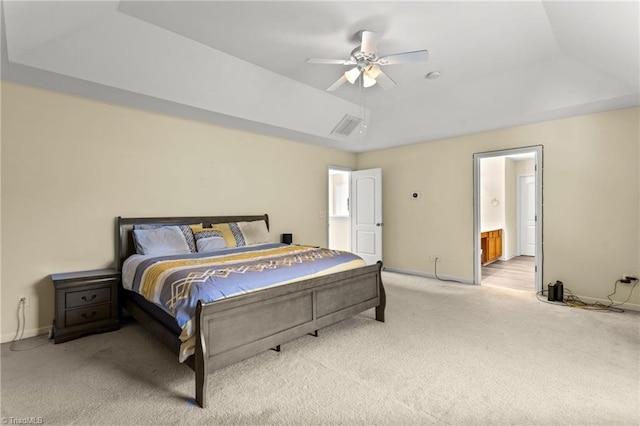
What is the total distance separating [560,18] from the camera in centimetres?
283

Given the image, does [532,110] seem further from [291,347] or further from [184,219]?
[184,219]

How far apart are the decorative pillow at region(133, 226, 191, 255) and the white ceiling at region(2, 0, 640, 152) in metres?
1.53

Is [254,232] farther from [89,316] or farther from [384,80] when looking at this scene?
[384,80]

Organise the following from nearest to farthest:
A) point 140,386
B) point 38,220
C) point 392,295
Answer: point 140,386, point 38,220, point 392,295

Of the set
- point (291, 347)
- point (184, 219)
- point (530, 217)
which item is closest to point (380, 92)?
point (184, 219)

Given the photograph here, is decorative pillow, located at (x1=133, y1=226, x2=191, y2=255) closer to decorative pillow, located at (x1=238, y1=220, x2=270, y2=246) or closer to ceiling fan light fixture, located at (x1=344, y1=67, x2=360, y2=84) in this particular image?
decorative pillow, located at (x1=238, y1=220, x2=270, y2=246)

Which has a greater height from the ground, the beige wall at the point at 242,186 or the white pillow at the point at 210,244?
the beige wall at the point at 242,186

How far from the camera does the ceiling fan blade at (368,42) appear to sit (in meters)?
2.82

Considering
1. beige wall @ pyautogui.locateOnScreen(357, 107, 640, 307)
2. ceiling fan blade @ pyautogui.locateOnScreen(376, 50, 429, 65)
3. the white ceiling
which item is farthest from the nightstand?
beige wall @ pyautogui.locateOnScreen(357, 107, 640, 307)

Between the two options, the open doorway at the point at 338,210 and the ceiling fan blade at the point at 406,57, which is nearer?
the ceiling fan blade at the point at 406,57

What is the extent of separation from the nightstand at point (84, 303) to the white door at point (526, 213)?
28.9ft

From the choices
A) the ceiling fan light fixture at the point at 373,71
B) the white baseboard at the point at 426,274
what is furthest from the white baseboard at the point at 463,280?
the ceiling fan light fixture at the point at 373,71

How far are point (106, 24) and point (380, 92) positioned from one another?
3.47 m

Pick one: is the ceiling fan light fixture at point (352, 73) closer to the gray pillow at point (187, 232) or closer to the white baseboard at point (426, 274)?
the gray pillow at point (187, 232)
